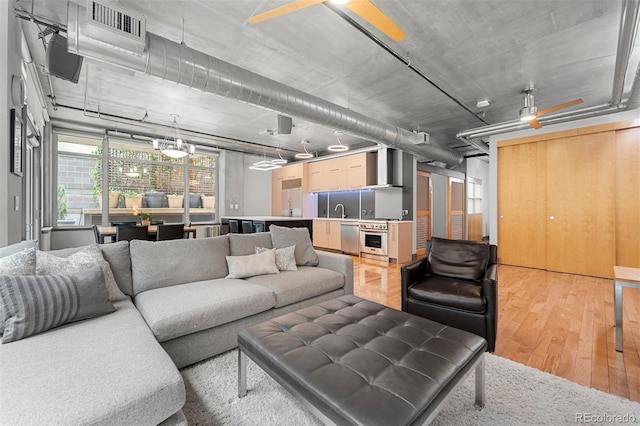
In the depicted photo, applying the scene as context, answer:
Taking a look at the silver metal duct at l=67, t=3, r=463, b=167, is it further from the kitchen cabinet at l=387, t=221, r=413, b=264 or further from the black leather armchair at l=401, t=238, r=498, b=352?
the kitchen cabinet at l=387, t=221, r=413, b=264

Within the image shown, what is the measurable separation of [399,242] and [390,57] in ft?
12.8

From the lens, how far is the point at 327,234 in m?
7.83

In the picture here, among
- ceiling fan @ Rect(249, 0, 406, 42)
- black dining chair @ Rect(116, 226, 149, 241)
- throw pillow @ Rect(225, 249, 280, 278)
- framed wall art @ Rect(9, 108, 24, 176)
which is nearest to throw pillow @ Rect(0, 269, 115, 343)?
throw pillow @ Rect(225, 249, 280, 278)

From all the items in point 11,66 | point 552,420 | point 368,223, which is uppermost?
point 11,66

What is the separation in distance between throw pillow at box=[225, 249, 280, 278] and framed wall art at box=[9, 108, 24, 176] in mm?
2154

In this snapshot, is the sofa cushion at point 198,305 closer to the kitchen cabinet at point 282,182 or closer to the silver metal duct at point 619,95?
the silver metal duct at point 619,95

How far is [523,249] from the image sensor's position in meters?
5.63

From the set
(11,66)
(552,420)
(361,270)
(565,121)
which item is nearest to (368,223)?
(361,270)

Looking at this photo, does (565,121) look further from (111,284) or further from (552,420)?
(111,284)

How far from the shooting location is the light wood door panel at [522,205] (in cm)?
542

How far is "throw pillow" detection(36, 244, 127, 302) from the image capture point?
189cm

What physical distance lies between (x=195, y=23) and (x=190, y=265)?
7.88 ft

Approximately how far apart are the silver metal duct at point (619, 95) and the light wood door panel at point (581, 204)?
61 cm

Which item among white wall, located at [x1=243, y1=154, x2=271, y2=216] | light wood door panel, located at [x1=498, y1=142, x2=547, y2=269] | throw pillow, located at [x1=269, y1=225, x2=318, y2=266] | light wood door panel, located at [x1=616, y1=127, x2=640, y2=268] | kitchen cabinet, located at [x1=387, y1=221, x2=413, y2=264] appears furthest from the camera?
white wall, located at [x1=243, y1=154, x2=271, y2=216]
